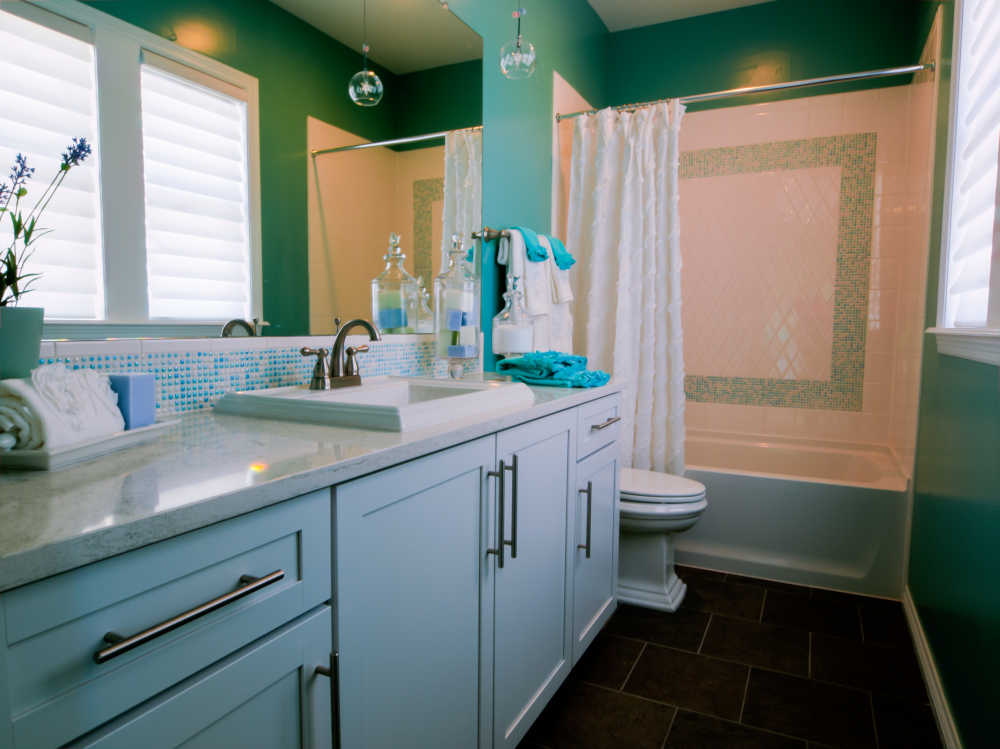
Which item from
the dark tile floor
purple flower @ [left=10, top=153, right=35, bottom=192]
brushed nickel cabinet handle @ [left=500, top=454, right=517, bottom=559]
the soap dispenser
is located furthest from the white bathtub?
purple flower @ [left=10, top=153, right=35, bottom=192]

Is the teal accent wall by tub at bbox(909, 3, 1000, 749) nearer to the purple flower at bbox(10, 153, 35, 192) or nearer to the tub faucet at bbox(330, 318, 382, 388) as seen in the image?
the tub faucet at bbox(330, 318, 382, 388)

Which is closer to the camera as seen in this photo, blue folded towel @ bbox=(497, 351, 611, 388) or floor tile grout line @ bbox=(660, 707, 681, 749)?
floor tile grout line @ bbox=(660, 707, 681, 749)

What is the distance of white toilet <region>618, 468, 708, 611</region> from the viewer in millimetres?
2367

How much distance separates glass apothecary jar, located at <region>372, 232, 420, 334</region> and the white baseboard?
6.12 feet

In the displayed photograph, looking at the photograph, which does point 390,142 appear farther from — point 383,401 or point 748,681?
point 748,681

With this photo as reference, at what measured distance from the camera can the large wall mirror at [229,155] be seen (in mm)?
1053

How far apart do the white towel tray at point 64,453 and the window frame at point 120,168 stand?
27cm

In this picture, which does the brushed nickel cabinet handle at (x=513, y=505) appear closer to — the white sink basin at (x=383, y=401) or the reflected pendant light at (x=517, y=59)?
the white sink basin at (x=383, y=401)

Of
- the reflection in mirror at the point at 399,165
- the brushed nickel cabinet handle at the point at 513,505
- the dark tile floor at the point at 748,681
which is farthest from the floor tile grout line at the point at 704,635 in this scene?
the reflection in mirror at the point at 399,165

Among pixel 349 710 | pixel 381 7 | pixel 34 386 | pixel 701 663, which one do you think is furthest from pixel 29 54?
pixel 701 663

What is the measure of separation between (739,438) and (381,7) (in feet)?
9.45

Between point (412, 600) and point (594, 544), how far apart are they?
3.40 ft

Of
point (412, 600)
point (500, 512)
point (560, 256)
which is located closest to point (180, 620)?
point (412, 600)

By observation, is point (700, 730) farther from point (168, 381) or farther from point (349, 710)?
point (168, 381)
